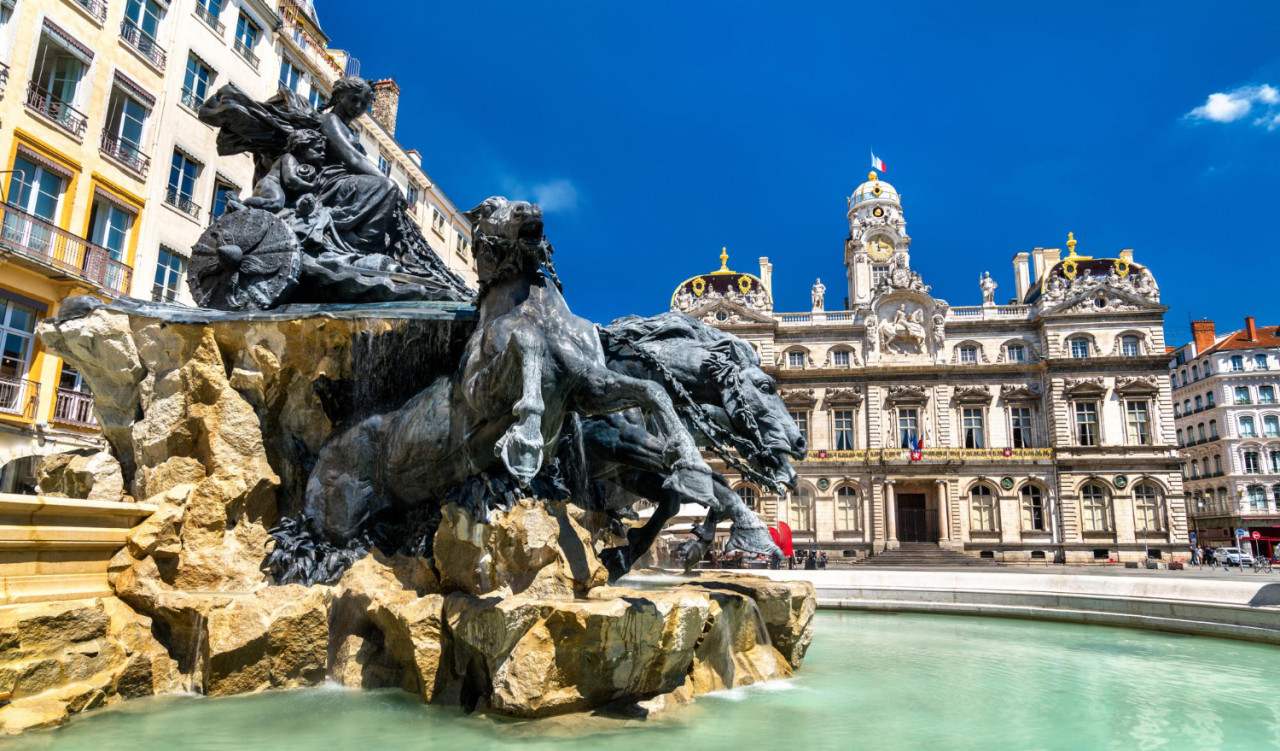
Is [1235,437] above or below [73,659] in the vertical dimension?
above

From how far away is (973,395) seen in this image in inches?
1764

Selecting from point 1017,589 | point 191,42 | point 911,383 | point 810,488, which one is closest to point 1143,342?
point 911,383

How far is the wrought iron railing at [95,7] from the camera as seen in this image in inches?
705

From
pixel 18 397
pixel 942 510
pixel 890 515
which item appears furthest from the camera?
pixel 890 515

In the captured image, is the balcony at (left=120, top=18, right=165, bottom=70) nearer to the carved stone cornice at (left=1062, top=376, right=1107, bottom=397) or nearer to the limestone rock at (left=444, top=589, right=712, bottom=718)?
the limestone rock at (left=444, top=589, right=712, bottom=718)

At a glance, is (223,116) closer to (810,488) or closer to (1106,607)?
(1106,607)

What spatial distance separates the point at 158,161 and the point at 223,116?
14.2m

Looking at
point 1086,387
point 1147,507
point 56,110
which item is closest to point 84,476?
point 56,110

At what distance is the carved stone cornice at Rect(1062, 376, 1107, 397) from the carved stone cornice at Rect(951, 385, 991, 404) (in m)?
3.95

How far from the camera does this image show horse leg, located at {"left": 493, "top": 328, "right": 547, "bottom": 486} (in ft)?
15.0

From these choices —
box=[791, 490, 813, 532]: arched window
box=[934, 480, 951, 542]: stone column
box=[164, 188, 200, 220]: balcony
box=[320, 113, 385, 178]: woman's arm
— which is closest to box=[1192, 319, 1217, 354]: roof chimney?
box=[934, 480, 951, 542]: stone column

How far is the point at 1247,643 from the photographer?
27.4 feet

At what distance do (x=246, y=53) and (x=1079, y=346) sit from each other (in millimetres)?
42738

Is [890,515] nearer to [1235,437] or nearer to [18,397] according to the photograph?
[1235,437]
